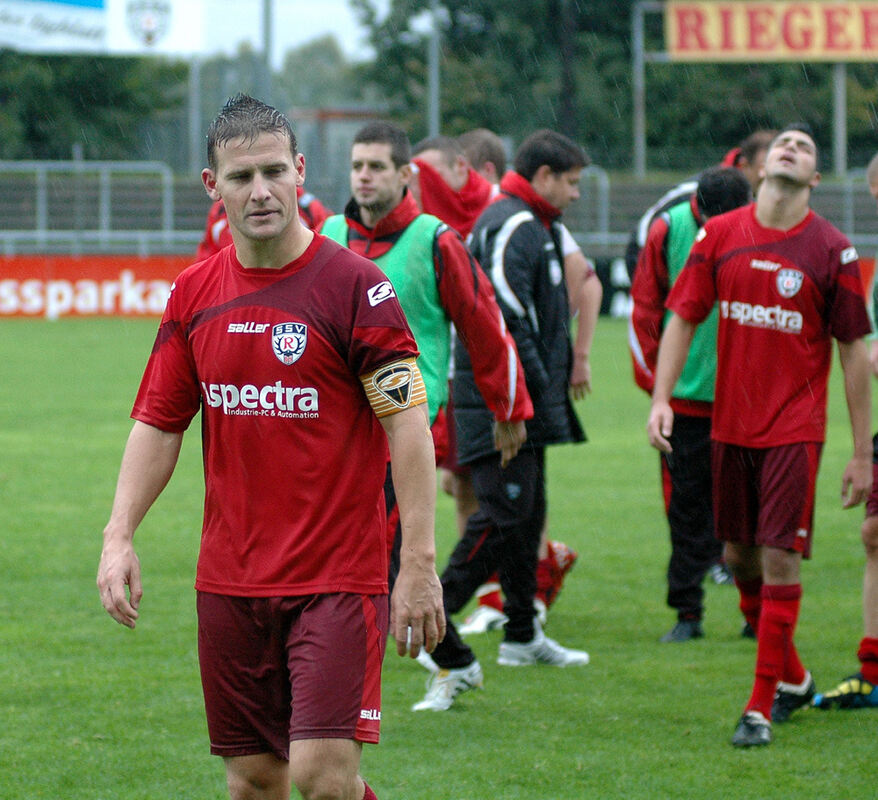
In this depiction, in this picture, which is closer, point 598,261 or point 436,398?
point 436,398

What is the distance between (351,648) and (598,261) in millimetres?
25931

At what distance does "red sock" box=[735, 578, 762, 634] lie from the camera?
257 inches

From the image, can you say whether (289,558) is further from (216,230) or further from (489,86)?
(489,86)

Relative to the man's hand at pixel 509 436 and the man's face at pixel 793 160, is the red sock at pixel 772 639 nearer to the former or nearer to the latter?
the man's hand at pixel 509 436

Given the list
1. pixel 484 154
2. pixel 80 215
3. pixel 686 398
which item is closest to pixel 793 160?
pixel 686 398

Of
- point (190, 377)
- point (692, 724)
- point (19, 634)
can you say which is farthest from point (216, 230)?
point (190, 377)

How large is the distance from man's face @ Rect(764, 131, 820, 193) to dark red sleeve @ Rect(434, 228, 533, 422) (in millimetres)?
1188

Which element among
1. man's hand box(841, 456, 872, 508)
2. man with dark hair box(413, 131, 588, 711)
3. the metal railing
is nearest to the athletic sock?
man with dark hair box(413, 131, 588, 711)

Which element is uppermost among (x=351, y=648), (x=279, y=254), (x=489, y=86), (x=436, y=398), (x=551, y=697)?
(x=489, y=86)

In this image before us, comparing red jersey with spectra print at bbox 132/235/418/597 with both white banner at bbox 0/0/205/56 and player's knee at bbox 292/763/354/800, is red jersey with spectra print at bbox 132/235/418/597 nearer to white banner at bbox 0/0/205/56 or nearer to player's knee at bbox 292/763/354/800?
player's knee at bbox 292/763/354/800

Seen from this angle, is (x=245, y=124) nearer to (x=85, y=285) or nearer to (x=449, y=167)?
(x=449, y=167)

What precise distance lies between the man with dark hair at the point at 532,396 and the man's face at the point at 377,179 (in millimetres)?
1112

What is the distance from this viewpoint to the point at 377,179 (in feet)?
19.3

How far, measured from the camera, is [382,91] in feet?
162
